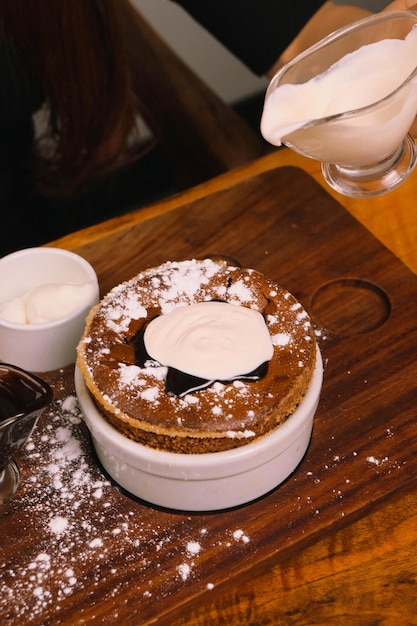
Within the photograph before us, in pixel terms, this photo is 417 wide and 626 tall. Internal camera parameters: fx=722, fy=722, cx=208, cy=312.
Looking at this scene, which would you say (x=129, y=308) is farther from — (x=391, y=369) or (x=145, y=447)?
(x=391, y=369)

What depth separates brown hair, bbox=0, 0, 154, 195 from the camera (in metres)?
1.35

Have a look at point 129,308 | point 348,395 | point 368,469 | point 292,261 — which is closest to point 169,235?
point 292,261

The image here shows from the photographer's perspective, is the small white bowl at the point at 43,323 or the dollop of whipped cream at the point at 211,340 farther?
the small white bowl at the point at 43,323

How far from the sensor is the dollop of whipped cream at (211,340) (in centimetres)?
82

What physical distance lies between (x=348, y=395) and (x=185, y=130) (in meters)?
0.88

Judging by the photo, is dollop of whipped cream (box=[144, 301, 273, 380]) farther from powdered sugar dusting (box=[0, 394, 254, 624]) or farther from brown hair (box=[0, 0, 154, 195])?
brown hair (box=[0, 0, 154, 195])

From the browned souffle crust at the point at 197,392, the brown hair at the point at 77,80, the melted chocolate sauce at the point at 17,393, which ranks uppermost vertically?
the browned souffle crust at the point at 197,392

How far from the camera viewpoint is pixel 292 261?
1158mm

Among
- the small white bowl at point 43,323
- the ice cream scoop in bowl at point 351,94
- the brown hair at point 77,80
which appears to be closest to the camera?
the ice cream scoop in bowl at point 351,94

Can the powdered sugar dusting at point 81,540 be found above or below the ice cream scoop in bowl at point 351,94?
below

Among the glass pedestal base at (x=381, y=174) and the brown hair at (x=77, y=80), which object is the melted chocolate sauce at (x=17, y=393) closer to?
the glass pedestal base at (x=381, y=174)

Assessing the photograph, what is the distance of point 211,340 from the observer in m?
0.83

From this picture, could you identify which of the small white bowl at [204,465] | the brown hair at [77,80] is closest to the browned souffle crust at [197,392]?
the small white bowl at [204,465]

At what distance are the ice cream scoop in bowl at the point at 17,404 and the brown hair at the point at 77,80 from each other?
794 millimetres
